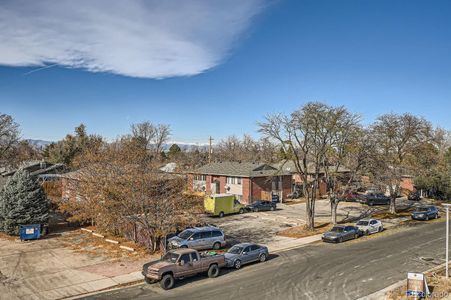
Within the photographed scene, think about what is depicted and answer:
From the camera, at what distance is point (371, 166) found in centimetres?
3616

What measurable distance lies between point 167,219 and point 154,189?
250 centimetres

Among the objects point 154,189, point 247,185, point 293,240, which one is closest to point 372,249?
point 293,240

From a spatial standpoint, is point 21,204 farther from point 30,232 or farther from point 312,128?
point 312,128

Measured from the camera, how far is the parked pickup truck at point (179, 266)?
18.9m

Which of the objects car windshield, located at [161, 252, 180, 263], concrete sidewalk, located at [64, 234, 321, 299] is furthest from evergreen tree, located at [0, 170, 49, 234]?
car windshield, located at [161, 252, 180, 263]

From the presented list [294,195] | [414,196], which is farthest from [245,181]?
[414,196]

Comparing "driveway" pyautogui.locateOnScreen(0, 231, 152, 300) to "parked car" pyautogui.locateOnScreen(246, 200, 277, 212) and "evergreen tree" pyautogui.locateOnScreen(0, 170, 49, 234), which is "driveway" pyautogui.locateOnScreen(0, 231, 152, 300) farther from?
"parked car" pyautogui.locateOnScreen(246, 200, 277, 212)

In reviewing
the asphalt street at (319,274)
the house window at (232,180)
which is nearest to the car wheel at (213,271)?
the asphalt street at (319,274)

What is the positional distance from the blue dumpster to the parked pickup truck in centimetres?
1505

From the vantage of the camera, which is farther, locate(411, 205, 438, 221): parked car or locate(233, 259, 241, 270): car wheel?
locate(411, 205, 438, 221): parked car

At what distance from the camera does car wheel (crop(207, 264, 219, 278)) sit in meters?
20.9

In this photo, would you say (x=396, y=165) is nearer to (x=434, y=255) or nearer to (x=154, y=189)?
(x=434, y=255)

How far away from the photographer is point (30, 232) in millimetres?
29891

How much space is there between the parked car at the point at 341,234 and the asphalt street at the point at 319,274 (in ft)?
1.92
